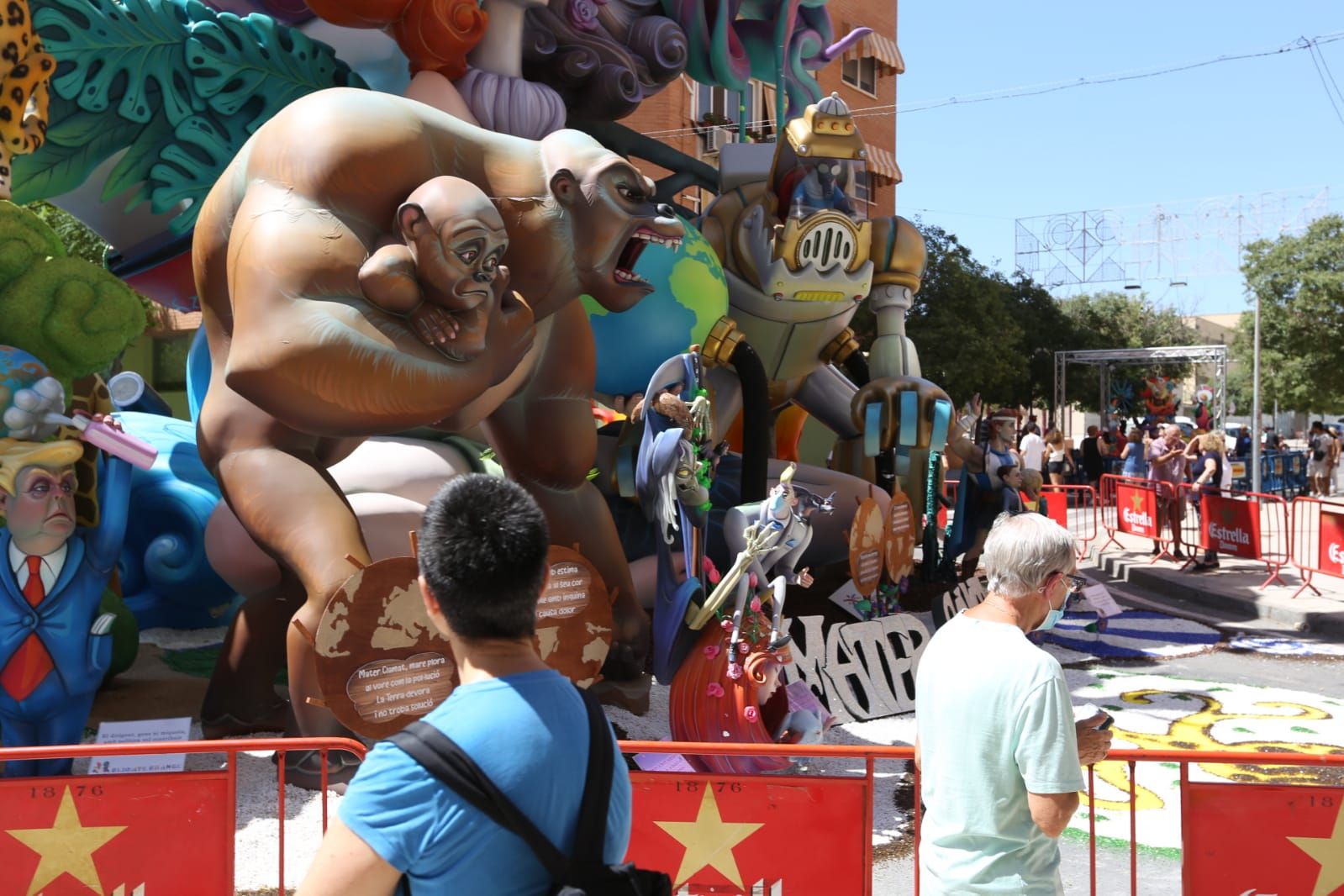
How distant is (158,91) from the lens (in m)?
8.21

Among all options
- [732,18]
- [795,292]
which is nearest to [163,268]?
[795,292]

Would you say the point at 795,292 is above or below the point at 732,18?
below

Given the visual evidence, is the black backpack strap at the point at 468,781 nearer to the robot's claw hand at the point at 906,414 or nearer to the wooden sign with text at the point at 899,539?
the wooden sign with text at the point at 899,539

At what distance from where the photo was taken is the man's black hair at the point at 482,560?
5.99 ft

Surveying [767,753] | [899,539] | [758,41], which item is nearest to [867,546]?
[899,539]

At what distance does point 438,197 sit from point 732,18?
6.72m

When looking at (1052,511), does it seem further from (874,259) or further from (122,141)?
(122,141)

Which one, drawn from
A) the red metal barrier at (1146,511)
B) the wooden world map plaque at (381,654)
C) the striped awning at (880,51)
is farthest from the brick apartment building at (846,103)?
the wooden world map plaque at (381,654)

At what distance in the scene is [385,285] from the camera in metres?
5.23

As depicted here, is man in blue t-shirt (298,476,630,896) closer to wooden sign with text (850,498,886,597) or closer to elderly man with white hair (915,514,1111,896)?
elderly man with white hair (915,514,1111,896)

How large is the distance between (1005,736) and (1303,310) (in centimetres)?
3028

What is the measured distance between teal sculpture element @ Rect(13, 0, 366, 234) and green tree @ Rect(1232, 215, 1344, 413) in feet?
86.5

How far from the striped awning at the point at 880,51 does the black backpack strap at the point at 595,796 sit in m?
27.0

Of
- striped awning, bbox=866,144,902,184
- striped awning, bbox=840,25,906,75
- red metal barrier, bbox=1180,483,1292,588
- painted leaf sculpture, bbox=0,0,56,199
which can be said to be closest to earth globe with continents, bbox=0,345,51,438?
A: painted leaf sculpture, bbox=0,0,56,199
